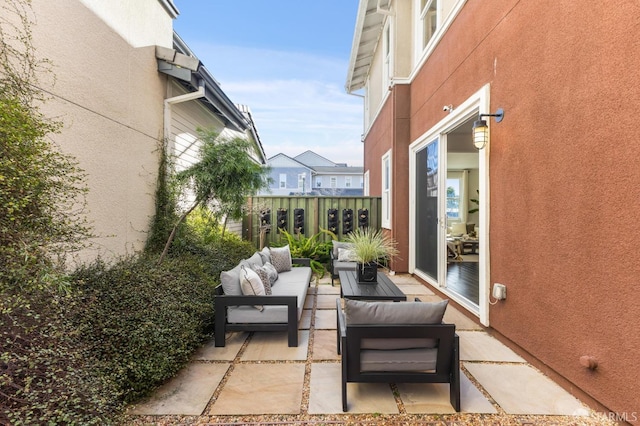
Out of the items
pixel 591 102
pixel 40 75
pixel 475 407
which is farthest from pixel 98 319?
pixel 591 102

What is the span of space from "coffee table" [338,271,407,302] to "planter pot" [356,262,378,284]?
84 mm

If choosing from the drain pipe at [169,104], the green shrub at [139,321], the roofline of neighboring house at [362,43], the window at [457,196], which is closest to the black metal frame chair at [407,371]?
the green shrub at [139,321]

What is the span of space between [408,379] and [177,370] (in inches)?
73.5

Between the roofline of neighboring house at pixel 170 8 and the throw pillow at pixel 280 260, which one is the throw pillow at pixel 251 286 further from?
the roofline of neighboring house at pixel 170 8

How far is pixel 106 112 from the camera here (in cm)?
346

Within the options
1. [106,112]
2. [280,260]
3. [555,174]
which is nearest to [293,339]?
[280,260]

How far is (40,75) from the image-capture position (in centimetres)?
259

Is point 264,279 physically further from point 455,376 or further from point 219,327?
point 455,376

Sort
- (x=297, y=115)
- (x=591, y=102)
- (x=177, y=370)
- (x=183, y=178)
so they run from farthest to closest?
(x=297, y=115) → (x=183, y=178) → (x=177, y=370) → (x=591, y=102)

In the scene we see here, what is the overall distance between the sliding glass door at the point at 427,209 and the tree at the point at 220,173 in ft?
9.83

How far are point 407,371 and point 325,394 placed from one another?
0.65 metres

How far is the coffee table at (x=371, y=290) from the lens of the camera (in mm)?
→ 3424

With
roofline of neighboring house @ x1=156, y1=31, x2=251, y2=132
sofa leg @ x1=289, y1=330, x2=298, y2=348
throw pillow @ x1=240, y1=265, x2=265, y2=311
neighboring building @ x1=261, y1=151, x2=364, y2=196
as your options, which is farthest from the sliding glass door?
neighboring building @ x1=261, y1=151, x2=364, y2=196

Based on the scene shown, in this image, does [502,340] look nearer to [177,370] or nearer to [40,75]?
[177,370]
